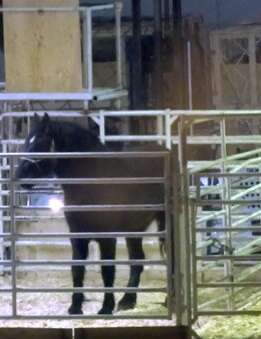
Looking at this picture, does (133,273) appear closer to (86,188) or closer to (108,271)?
(108,271)

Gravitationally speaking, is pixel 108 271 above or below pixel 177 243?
below

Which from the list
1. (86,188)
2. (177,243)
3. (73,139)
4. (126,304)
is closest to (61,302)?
(126,304)

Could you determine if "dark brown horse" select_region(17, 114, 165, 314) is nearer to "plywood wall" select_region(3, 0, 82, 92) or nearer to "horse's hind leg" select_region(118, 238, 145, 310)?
"horse's hind leg" select_region(118, 238, 145, 310)

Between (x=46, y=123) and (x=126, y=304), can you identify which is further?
(x=126, y=304)

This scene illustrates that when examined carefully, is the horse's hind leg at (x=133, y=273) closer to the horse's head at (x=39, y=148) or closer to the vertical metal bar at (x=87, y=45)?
the horse's head at (x=39, y=148)

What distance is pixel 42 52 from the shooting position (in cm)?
893

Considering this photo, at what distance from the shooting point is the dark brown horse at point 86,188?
660cm

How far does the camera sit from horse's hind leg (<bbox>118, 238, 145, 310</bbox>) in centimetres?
703

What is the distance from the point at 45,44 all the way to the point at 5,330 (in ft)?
14.8

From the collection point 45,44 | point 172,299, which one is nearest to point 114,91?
point 45,44

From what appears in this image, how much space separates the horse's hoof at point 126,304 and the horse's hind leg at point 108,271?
17 centimetres

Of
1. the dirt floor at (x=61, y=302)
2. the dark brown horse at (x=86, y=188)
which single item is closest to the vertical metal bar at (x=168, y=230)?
the dirt floor at (x=61, y=302)

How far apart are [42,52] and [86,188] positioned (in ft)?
9.08

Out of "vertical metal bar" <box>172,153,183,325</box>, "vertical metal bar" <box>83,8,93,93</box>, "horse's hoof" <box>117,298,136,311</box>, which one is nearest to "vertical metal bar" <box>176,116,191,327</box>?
"vertical metal bar" <box>172,153,183,325</box>
